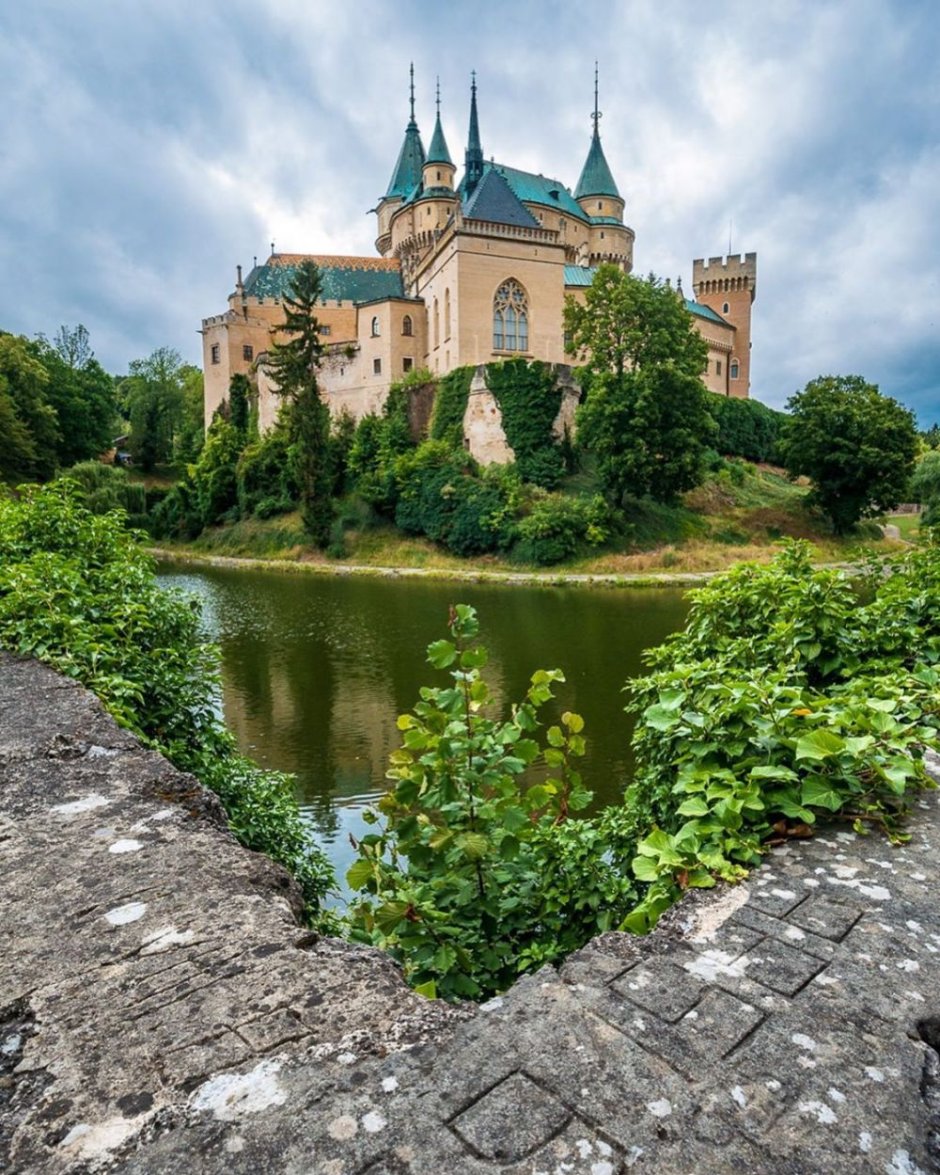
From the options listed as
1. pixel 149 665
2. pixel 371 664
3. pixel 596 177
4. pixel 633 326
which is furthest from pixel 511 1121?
pixel 596 177

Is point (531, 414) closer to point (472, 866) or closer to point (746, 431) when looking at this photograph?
point (746, 431)

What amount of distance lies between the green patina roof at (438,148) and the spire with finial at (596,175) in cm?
1063

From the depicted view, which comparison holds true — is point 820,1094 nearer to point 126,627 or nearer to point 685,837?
point 685,837

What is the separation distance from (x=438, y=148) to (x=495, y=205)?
11831 millimetres

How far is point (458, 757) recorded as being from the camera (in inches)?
110

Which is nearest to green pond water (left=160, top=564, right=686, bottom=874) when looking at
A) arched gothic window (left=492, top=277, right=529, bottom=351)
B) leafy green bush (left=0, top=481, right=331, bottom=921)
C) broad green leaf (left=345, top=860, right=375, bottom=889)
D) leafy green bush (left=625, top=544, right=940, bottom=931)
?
leafy green bush (left=0, top=481, right=331, bottom=921)

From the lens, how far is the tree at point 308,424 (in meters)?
36.3

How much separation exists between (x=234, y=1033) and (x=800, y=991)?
54.7 inches

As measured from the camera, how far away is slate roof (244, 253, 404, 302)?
50375mm

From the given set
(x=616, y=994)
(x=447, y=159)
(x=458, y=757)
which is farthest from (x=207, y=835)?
(x=447, y=159)

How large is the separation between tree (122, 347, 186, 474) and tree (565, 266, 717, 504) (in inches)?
1536

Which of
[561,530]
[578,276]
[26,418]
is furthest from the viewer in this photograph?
[26,418]

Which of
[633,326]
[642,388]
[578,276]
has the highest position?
[578,276]

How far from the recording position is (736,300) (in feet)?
181
